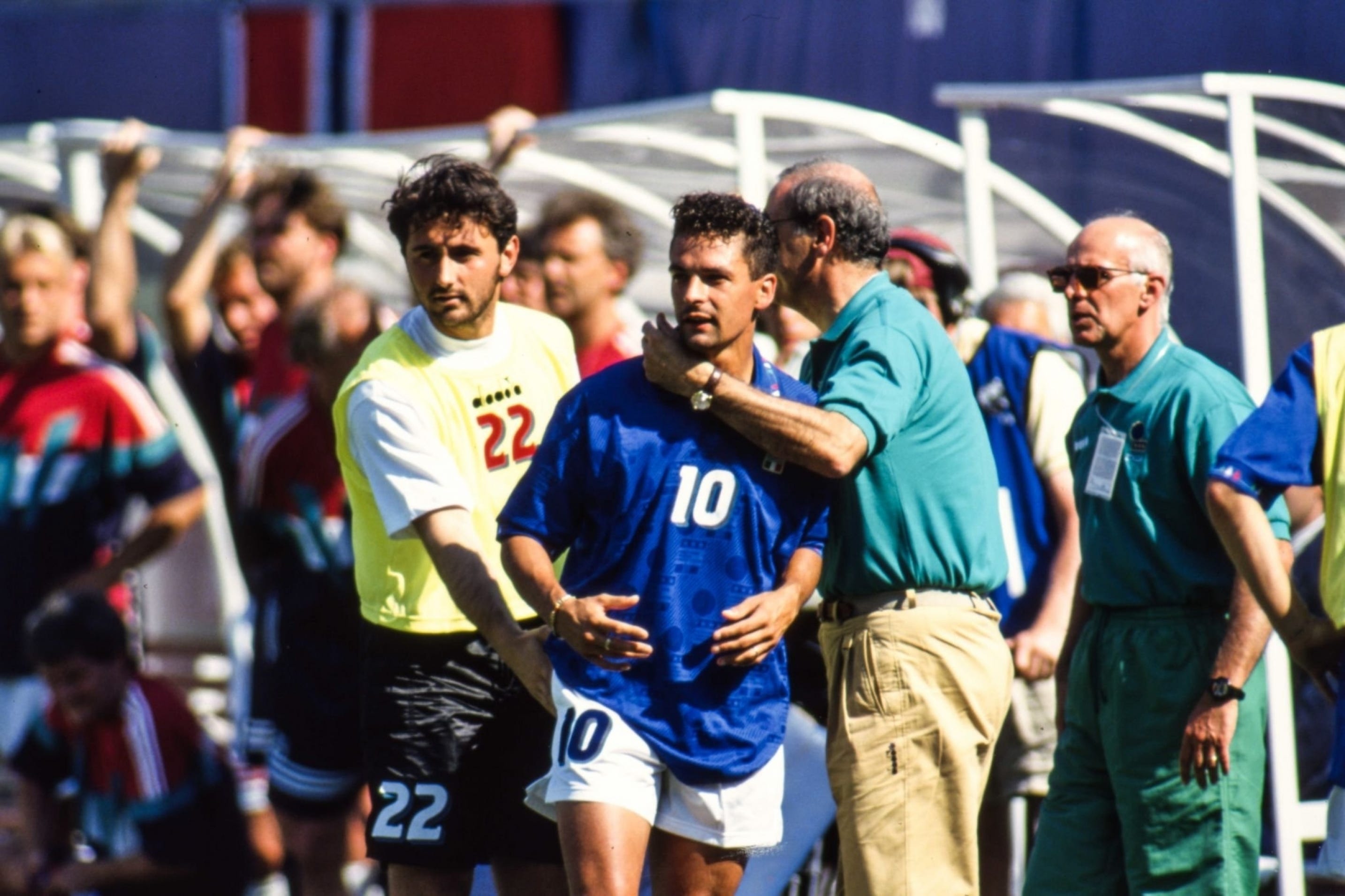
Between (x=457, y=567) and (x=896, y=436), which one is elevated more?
(x=896, y=436)

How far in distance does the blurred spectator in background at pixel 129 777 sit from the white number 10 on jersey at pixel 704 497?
129 inches

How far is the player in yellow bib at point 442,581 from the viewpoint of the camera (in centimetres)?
442

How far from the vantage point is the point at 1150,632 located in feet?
15.0

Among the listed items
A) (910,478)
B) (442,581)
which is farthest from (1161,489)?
(442,581)

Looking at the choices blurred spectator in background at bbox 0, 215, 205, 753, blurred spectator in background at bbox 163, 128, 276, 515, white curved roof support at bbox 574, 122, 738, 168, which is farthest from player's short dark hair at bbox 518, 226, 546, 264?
blurred spectator in background at bbox 0, 215, 205, 753

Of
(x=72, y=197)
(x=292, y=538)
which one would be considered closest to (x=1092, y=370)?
(x=292, y=538)

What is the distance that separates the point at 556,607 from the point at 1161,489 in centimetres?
160

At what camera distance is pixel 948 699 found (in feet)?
13.6

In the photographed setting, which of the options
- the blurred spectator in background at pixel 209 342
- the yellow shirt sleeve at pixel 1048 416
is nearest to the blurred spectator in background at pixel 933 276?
the yellow shirt sleeve at pixel 1048 416

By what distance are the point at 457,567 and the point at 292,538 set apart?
239 centimetres

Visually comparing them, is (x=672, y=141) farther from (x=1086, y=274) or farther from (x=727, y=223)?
(x=727, y=223)

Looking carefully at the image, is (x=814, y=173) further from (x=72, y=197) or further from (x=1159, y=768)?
(x=72, y=197)

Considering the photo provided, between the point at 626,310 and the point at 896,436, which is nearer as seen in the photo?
A: the point at 896,436

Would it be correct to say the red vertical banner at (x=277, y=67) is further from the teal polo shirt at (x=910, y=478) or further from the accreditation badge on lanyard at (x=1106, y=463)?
the teal polo shirt at (x=910, y=478)
